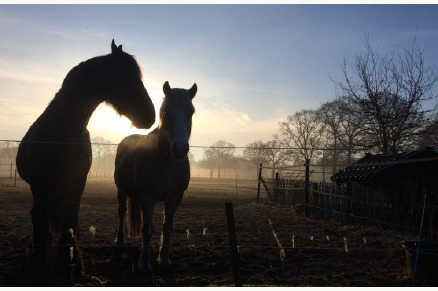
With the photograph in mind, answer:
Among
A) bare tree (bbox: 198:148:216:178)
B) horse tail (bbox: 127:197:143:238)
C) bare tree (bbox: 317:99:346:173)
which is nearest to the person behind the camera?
horse tail (bbox: 127:197:143:238)

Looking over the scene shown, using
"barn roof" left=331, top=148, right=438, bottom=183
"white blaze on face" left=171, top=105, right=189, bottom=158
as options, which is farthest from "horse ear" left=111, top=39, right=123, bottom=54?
"barn roof" left=331, top=148, right=438, bottom=183

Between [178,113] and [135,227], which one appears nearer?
[178,113]

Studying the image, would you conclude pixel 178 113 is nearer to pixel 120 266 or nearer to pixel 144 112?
pixel 144 112

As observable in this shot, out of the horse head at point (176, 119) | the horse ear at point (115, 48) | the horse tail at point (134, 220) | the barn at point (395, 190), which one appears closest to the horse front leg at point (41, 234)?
the horse head at point (176, 119)

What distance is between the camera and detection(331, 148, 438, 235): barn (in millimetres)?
9133

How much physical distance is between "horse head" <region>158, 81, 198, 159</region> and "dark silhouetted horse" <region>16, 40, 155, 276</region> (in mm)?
341

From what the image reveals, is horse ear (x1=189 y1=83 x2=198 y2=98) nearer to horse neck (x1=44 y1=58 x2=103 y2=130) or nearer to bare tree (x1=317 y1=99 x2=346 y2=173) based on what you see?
horse neck (x1=44 y1=58 x2=103 y2=130)

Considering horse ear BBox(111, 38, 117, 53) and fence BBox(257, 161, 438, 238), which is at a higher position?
horse ear BBox(111, 38, 117, 53)

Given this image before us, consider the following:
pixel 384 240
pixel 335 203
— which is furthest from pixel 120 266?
pixel 335 203

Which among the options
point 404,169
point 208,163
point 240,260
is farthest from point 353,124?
point 208,163

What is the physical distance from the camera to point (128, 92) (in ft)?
12.0

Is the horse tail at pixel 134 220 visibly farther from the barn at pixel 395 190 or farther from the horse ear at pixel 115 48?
the barn at pixel 395 190

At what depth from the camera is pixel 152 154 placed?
15.2ft

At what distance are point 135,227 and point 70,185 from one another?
2650mm
